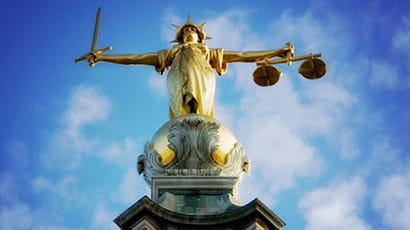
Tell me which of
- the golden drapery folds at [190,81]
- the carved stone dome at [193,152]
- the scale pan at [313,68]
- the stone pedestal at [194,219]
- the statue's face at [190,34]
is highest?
the statue's face at [190,34]

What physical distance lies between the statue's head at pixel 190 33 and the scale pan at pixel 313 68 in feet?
9.19

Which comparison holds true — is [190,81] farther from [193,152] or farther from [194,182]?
[194,182]

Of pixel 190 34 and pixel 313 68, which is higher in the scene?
pixel 190 34

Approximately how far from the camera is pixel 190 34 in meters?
28.2

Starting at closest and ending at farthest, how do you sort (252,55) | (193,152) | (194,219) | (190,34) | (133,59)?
(194,219) → (193,152) → (133,59) → (252,55) → (190,34)

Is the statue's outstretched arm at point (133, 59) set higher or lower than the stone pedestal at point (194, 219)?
higher

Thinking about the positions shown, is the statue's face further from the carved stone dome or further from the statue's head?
the carved stone dome

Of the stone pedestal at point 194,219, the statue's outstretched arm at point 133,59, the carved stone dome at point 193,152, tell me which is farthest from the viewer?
the statue's outstretched arm at point 133,59

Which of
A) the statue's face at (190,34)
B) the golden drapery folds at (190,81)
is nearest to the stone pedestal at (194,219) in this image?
the golden drapery folds at (190,81)

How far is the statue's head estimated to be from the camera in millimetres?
28094

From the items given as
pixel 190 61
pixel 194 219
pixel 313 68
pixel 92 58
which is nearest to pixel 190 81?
pixel 190 61

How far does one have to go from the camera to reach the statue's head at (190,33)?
2809 cm

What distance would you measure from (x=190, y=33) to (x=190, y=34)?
0.05m

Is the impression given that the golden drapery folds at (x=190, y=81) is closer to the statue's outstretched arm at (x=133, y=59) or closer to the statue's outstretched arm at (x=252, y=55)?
the statue's outstretched arm at (x=133, y=59)
